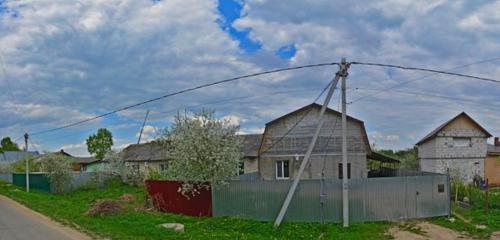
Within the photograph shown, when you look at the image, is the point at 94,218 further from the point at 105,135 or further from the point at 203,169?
the point at 105,135

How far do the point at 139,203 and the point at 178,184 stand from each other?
4.10m

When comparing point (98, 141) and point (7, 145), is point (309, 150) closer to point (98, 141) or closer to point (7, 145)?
point (98, 141)

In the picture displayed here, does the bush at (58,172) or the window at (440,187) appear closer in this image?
the window at (440,187)

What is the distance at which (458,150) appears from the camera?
43625mm

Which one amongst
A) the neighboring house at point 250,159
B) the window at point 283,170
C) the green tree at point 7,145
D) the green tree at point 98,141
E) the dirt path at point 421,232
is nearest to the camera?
the dirt path at point 421,232

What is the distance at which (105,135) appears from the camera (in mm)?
92688

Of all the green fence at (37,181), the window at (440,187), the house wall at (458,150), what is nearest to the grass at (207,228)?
the window at (440,187)

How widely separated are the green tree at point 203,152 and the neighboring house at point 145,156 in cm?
2487

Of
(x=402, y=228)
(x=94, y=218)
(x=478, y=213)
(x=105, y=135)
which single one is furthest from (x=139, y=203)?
(x=105, y=135)

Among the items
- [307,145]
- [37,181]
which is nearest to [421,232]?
[307,145]

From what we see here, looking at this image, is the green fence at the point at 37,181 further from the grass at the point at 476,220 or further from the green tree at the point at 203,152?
the grass at the point at 476,220

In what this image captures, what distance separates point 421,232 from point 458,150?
1106 inches

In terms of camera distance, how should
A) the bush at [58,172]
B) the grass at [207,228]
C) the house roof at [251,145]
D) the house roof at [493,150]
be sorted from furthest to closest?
the house roof at [493,150] < the bush at [58,172] < the house roof at [251,145] < the grass at [207,228]

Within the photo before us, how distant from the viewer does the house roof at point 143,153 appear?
48.2 metres
